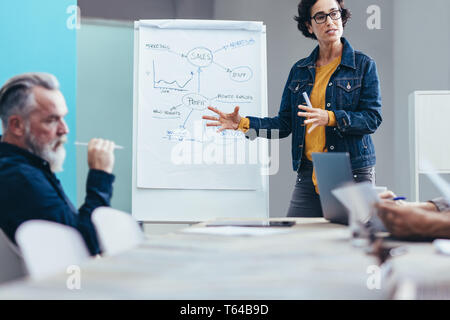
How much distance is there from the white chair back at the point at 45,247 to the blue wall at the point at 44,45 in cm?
226

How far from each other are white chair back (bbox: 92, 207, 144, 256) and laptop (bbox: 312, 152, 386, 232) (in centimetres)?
61

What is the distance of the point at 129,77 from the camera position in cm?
386

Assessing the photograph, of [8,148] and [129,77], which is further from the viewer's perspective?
[129,77]

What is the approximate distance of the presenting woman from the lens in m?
2.46

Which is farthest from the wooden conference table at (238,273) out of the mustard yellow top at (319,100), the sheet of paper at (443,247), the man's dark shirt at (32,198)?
the mustard yellow top at (319,100)

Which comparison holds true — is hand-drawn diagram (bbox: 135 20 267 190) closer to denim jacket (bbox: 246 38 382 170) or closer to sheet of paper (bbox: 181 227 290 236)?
denim jacket (bbox: 246 38 382 170)

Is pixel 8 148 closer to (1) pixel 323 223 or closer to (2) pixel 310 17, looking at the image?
(1) pixel 323 223

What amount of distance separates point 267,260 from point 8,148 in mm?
1011

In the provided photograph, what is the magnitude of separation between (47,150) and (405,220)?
1246 mm

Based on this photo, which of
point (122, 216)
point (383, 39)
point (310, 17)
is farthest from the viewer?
point (383, 39)

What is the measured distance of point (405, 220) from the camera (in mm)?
1267

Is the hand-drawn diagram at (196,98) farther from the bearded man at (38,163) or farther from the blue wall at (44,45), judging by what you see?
the bearded man at (38,163)

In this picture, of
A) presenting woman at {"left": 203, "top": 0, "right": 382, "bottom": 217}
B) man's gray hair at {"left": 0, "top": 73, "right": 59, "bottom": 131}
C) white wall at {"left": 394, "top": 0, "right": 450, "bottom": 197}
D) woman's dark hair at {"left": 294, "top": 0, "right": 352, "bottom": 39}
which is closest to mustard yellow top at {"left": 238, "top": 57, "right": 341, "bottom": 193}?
presenting woman at {"left": 203, "top": 0, "right": 382, "bottom": 217}
